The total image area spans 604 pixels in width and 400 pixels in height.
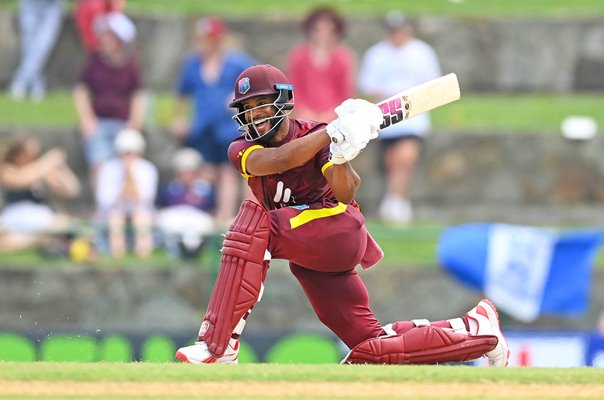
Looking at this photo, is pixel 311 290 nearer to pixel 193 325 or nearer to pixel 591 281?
pixel 193 325

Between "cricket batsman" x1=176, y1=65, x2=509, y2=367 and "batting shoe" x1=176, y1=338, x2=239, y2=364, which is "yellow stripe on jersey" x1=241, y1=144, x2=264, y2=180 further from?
"batting shoe" x1=176, y1=338, x2=239, y2=364

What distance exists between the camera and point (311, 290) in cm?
710

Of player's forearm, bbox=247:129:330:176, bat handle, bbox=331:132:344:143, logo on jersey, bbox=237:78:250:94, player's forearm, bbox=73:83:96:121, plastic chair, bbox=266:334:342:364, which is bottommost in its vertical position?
plastic chair, bbox=266:334:342:364

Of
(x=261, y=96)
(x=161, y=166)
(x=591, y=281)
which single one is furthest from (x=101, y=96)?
(x=261, y=96)

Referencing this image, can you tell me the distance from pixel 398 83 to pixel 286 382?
26.2 feet

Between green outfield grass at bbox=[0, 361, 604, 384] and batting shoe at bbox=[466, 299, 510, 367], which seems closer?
green outfield grass at bbox=[0, 361, 604, 384]

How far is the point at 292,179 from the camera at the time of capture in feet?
23.0

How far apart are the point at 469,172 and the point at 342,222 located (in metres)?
8.02

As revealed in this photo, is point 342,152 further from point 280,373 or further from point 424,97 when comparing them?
point 280,373

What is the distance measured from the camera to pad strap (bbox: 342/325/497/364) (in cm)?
702

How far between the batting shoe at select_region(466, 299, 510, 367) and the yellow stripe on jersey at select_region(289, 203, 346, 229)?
3.11ft

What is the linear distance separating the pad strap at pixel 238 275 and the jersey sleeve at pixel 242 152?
0.77 ft

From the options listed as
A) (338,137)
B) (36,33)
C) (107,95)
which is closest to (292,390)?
(338,137)

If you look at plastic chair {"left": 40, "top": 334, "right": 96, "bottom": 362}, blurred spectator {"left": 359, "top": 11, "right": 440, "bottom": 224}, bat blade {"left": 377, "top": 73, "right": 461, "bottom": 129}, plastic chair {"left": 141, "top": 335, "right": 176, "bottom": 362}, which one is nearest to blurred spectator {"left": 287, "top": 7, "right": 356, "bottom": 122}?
blurred spectator {"left": 359, "top": 11, "right": 440, "bottom": 224}
